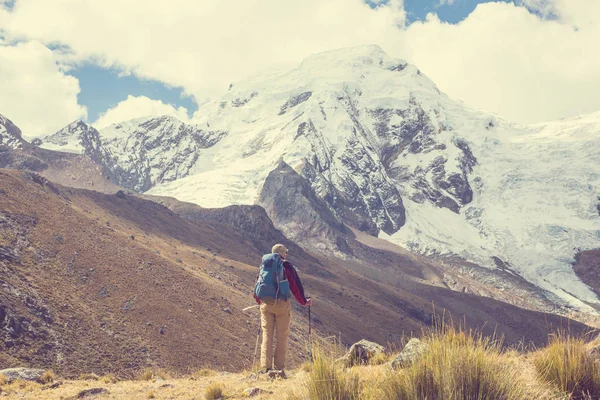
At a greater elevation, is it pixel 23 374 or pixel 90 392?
pixel 90 392

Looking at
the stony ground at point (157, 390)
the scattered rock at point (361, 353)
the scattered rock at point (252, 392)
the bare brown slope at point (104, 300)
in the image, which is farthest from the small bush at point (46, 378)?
the bare brown slope at point (104, 300)

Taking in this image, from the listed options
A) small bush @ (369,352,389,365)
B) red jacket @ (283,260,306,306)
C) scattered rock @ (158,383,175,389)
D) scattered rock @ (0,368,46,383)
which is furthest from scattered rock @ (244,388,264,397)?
scattered rock @ (0,368,46,383)

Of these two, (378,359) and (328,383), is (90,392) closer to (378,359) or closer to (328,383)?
(378,359)

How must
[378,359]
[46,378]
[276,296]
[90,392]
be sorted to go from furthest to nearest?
1. [46,378]
2. [378,359]
3. [90,392]
4. [276,296]

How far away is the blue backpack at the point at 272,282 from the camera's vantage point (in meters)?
13.1

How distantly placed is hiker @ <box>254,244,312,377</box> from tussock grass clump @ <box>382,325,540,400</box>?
6069mm

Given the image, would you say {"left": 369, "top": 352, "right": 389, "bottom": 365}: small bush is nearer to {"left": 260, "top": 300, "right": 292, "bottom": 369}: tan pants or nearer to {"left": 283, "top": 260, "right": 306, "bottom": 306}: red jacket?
{"left": 260, "top": 300, "right": 292, "bottom": 369}: tan pants

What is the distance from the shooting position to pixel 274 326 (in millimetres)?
13664

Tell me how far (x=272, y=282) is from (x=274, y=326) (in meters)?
1.36

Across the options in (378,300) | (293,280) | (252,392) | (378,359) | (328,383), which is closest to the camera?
(328,383)

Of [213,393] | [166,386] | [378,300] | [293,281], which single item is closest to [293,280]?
[293,281]

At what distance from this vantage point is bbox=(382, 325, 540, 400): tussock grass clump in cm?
681

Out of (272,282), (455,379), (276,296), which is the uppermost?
(272,282)

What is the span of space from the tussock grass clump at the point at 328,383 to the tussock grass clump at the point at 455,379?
0.54 meters
